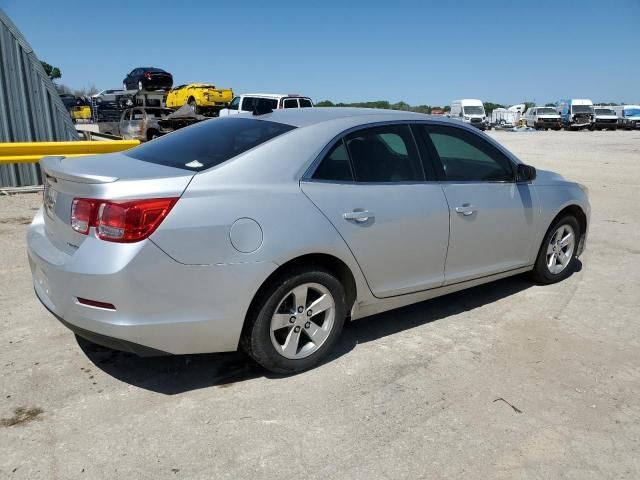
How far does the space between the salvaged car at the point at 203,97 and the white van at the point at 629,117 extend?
38127mm

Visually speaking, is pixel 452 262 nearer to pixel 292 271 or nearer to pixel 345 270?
pixel 345 270

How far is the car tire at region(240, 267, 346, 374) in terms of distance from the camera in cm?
307

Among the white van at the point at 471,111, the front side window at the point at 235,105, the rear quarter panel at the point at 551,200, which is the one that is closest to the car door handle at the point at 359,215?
the rear quarter panel at the point at 551,200

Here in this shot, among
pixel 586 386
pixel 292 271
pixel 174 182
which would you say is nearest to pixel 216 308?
pixel 292 271

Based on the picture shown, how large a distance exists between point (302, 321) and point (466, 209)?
1.55 metres

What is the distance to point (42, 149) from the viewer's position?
876cm

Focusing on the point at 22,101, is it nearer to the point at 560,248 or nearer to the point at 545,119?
the point at 560,248

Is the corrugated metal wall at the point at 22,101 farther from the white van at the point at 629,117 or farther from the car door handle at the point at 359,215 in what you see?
the white van at the point at 629,117

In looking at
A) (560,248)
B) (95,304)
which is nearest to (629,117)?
(560,248)

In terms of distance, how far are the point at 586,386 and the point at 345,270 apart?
1628 millimetres

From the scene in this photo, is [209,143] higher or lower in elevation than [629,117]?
lower

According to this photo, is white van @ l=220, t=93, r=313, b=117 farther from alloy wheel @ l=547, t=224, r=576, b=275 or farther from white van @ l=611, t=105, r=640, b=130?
white van @ l=611, t=105, r=640, b=130

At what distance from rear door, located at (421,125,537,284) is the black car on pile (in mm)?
25509

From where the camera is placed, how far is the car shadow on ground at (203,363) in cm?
321
